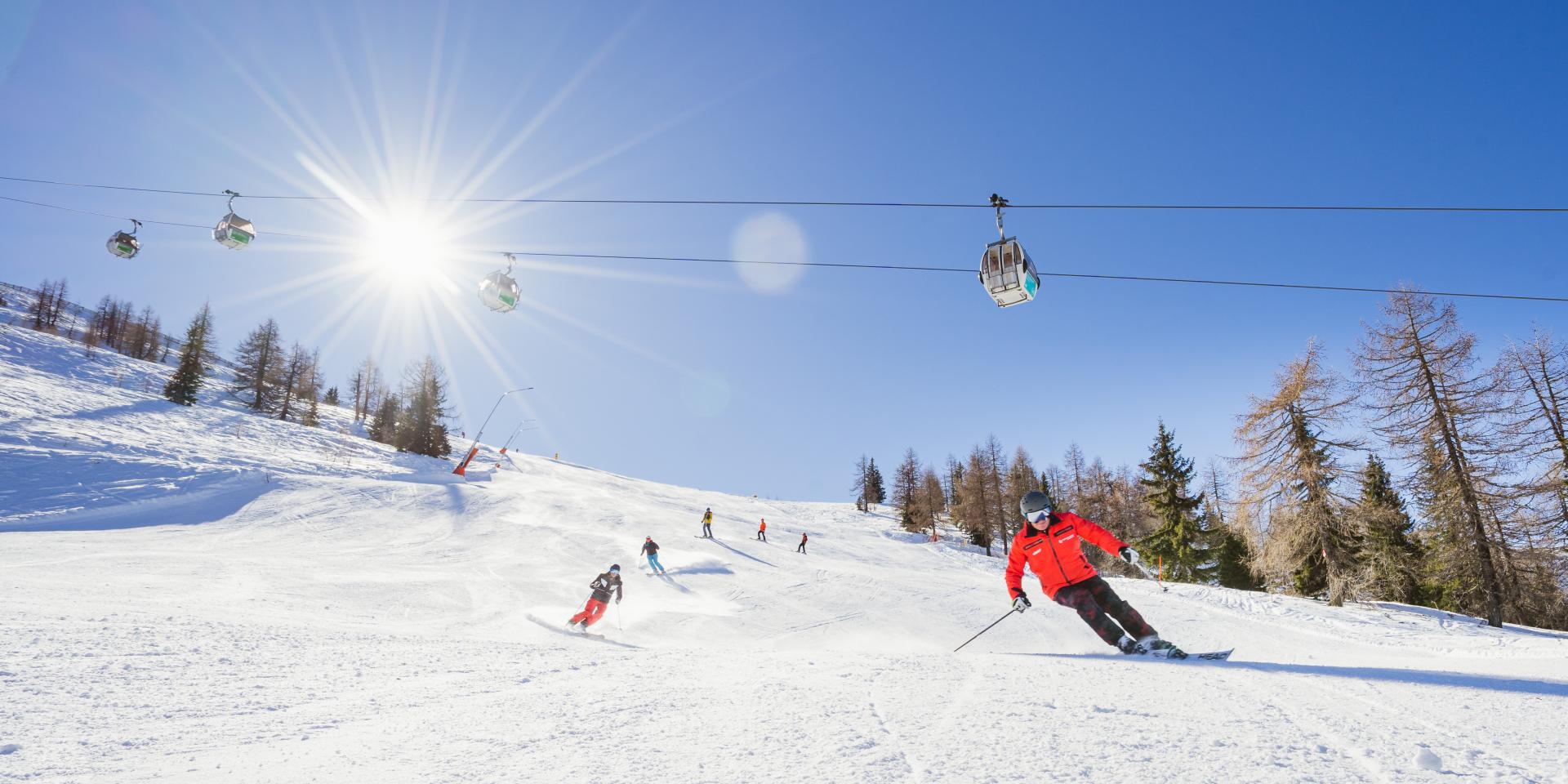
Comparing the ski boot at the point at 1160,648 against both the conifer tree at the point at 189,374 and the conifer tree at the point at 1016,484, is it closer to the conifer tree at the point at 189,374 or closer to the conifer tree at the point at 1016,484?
the conifer tree at the point at 1016,484

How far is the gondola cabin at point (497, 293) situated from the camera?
40.1 ft

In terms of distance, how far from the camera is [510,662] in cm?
580

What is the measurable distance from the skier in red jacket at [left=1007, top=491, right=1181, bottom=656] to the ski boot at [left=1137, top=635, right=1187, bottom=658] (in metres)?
0.02

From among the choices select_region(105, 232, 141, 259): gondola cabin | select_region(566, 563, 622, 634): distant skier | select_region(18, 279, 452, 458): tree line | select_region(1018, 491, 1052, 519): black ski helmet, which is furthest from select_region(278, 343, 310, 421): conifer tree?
select_region(1018, 491, 1052, 519): black ski helmet

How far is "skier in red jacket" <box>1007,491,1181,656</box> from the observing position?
6883mm

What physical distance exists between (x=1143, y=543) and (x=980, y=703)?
124ft

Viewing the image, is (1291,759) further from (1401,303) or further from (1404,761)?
(1401,303)

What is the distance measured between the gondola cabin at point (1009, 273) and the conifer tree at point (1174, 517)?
31355mm

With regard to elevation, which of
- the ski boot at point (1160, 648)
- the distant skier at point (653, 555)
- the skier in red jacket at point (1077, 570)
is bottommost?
the distant skier at point (653, 555)

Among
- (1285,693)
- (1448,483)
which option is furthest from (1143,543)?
(1285,693)

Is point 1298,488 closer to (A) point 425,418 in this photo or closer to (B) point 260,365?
(A) point 425,418

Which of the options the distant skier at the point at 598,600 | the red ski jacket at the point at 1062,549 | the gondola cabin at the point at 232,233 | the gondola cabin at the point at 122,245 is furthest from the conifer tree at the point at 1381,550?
the gondola cabin at the point at 122,245

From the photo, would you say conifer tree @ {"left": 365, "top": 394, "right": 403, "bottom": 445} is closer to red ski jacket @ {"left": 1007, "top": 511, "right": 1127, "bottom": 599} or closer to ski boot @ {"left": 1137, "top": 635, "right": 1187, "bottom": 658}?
red ski jacket @ {"left": 1007, "top": 511, "right": 1127, "bottom": 599}

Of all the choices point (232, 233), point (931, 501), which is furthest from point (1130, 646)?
point (931, 501)
